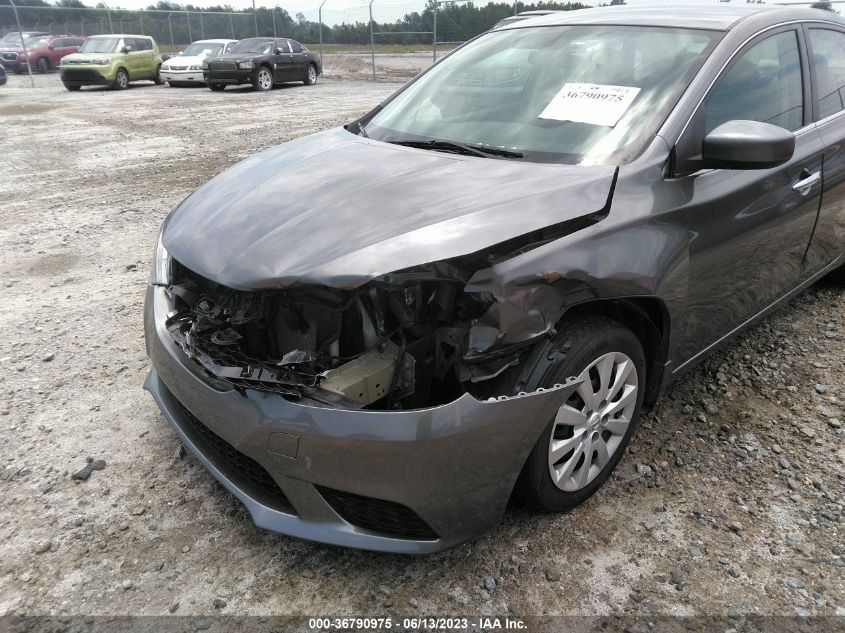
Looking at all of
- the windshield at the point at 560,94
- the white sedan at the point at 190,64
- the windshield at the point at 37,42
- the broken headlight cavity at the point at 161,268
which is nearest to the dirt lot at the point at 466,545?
the broken headlight cavity at the point at 161,268

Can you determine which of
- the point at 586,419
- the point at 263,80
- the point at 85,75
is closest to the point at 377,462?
the point at 586,419

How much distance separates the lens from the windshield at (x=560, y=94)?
2.39 m

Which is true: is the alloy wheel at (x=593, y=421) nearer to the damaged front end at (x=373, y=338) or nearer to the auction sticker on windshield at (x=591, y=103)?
the damaged front end at (x=373, y=338)

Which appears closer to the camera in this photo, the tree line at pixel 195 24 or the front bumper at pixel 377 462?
the front bumper at pixel 377 462

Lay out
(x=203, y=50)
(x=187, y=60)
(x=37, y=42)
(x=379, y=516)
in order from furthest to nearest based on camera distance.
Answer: (x=37, y=42), (x=203, y=50), (x=187, y=60), (x=379, y=516)

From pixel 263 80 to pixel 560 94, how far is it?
54.2 ft

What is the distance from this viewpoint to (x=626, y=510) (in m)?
2.32

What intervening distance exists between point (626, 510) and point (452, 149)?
1.58 m

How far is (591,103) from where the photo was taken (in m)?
2.53

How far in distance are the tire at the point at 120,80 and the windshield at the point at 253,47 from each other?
3.42 meters

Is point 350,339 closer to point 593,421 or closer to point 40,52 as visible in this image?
point 593,421

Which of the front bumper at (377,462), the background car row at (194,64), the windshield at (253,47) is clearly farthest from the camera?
the windshield at (253,47)

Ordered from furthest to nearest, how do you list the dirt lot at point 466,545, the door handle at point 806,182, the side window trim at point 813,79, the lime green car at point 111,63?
the lime green car at point 111,63 → the side window trim at point 813,79 → the door handle at point 806,182 → the dirt lot at point 466,545

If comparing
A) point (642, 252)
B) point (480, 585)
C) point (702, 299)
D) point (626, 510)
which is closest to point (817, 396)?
point (702, 299)
